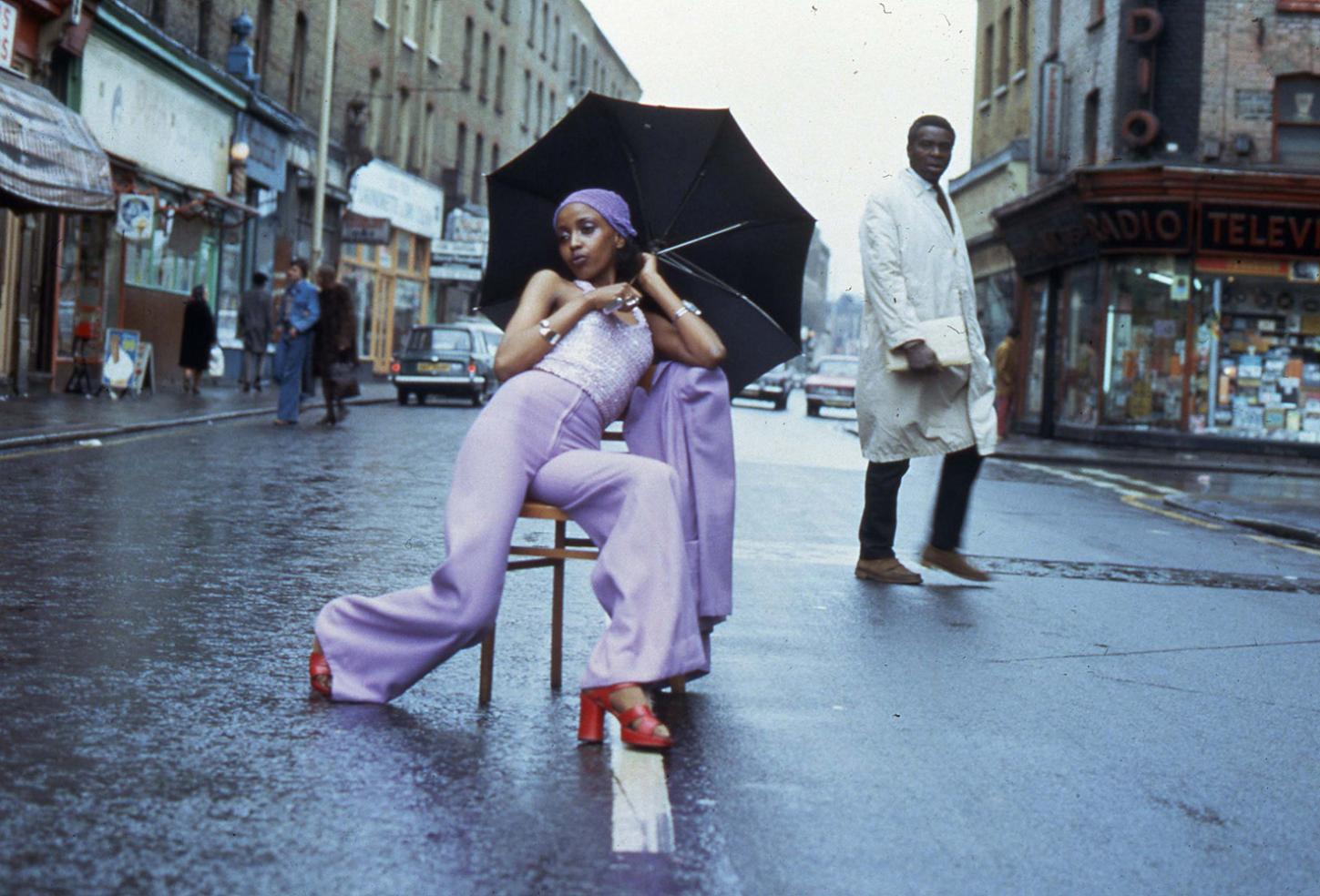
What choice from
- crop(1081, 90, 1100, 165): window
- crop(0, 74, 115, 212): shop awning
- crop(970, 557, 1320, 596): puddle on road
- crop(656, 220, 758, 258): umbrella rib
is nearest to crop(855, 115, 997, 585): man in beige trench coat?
crop(970, 557, 1320, 596): puddle on road

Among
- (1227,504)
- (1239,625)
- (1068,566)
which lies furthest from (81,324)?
(1239,625)

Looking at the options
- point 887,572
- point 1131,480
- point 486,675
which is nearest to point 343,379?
point 1131,480

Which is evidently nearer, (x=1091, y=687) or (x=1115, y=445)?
(x=1091, y=687)

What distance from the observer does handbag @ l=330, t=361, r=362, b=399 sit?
2161cm

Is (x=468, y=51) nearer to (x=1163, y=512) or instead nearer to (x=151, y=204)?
(x=151, y=204)

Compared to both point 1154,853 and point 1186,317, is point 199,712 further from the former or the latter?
point 1186,317

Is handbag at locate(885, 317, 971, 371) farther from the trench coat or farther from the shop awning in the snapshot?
the shop awning

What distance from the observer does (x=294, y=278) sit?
21578 mm

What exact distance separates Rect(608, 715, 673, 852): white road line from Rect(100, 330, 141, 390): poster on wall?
20619 millimetres

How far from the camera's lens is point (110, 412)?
19703mm

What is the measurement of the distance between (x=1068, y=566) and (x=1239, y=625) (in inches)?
87.3

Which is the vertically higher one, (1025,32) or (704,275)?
(1025,32)

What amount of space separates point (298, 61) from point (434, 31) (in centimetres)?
1049

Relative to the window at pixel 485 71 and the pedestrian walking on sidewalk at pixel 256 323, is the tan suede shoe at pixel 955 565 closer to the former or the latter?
the pedestrian walking on sidewalk at pixel 256 323
